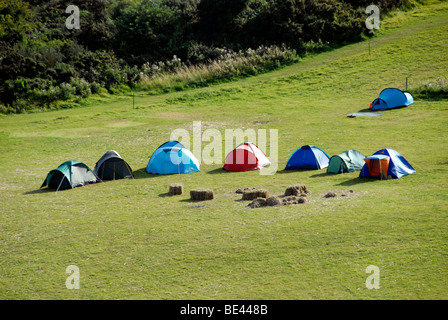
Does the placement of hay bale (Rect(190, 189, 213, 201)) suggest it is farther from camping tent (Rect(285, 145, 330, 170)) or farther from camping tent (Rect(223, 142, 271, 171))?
camping tent (Rect(285, 145, 330, 170))

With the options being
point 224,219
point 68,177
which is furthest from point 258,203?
point 68,177

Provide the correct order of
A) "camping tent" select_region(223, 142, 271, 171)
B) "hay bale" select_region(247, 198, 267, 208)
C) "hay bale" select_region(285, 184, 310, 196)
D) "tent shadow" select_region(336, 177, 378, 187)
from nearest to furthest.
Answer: "hay bale" select_region(247, 198, 267, 208), "hay bale" select_region(285, 184, 310, 196), "tent shadow" select_region(336, 177, 378, 187), "camping tent" select_region(223, 142, 271, 171)

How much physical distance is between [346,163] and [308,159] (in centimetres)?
A: 252

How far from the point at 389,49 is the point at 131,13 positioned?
30.2m

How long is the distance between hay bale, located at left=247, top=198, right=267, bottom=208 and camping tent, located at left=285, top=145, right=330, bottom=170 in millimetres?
7785

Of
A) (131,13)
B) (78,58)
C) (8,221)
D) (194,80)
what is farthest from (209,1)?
(8,221)

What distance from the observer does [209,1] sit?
6406cm

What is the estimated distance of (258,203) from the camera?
2197cm

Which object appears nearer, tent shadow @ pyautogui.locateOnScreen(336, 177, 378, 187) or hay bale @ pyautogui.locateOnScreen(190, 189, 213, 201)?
hay bale @ pyautogui.locateOnScreen(190, 189, 213, 201)

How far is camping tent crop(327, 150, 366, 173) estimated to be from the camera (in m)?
27.5

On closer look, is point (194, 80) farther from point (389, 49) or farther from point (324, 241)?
point (324, 241)

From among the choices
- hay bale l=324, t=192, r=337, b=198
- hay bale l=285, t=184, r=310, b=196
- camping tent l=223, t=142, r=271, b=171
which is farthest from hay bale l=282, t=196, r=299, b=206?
camping tent l=223, t=142, r=271, b=171

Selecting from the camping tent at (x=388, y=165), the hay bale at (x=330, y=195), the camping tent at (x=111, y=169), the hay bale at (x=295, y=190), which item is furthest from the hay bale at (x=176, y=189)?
the camping tent at (x=388, y=165)
